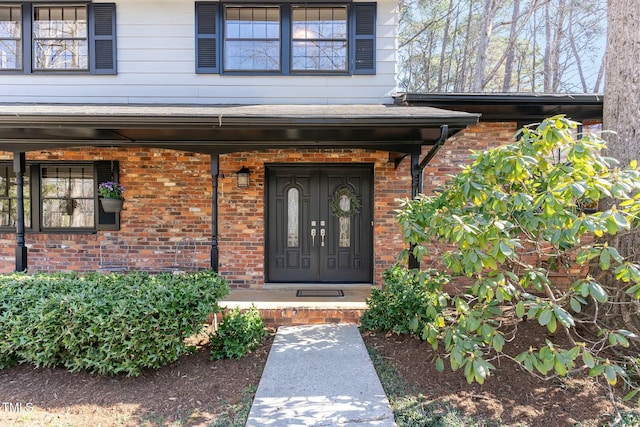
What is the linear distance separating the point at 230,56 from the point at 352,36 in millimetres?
1946

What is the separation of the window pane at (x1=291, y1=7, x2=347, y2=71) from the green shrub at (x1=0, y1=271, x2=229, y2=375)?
4.03 metres

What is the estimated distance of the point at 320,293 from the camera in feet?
17.5

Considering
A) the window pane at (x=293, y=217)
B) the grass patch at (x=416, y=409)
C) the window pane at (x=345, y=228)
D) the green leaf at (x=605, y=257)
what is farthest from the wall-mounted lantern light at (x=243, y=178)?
the green leaf at (x=605, y=257)

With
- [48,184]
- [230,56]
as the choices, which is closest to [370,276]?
[230,56]

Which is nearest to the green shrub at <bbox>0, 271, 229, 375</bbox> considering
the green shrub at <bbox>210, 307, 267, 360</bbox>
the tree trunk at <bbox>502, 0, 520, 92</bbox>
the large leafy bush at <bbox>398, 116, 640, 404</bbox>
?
the green shrub at <bbox>210, 307, 267, 360</bbox>

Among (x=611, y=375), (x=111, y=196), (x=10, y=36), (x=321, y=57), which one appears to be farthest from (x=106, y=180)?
(x=611, y=375)

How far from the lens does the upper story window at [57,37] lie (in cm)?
563

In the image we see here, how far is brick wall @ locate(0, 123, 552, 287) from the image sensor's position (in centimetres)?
577

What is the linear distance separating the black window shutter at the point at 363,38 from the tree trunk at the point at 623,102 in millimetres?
2964

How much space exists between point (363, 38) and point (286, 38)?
1207 mm

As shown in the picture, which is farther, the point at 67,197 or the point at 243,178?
the point at 67,197

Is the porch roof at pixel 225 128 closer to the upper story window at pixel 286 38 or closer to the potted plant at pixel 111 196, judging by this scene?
the potted plant at pixel 111 196

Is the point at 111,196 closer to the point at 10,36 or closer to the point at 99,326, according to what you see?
the point at 99,326

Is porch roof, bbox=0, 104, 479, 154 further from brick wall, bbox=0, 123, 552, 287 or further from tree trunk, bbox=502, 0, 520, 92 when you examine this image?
tree trunk, bbox=502, 0, 520, 92
